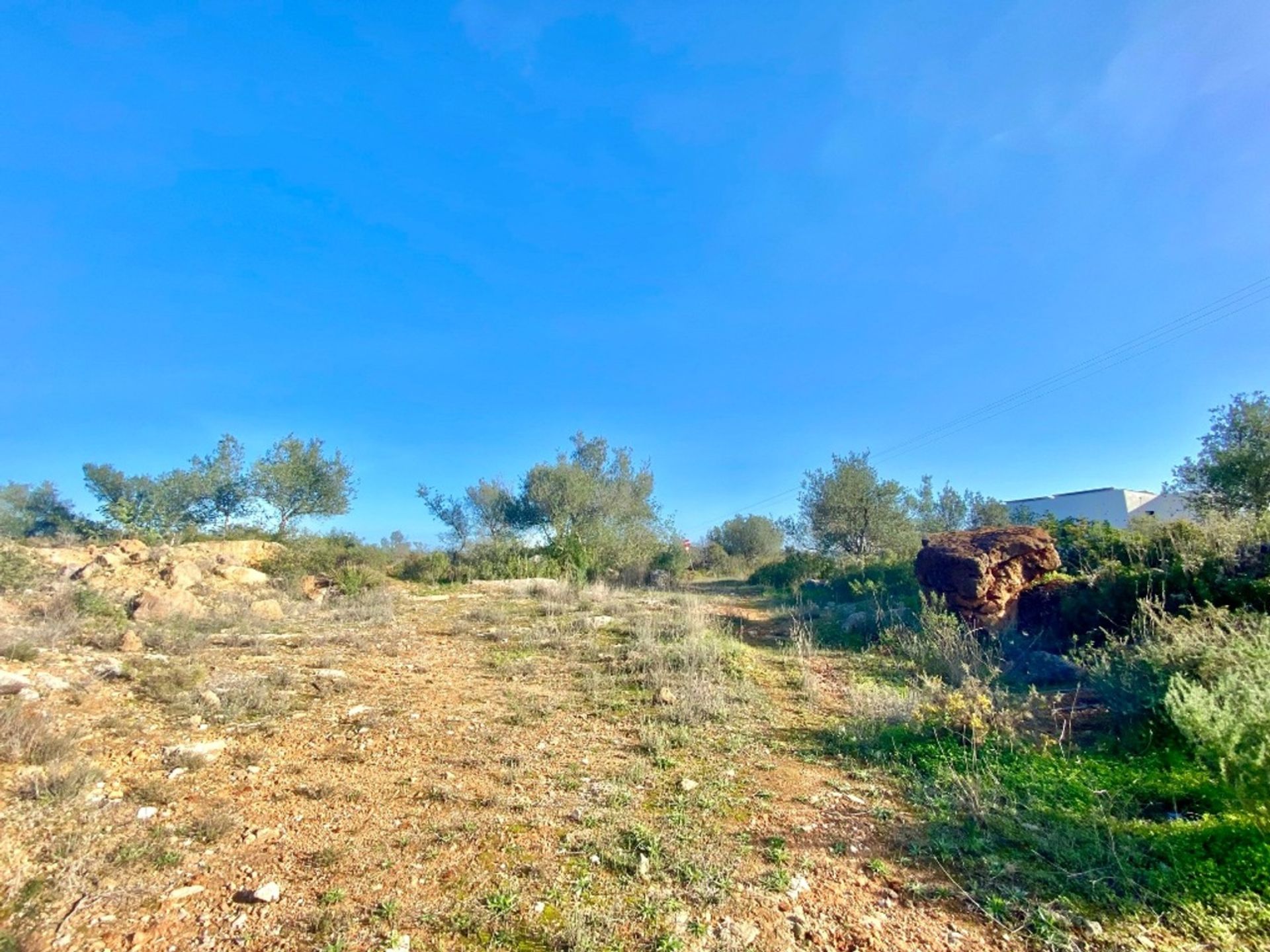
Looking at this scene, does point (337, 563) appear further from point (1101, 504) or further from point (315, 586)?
point (1101, 504)

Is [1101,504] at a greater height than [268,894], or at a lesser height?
greater

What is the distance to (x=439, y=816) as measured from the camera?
3457mm

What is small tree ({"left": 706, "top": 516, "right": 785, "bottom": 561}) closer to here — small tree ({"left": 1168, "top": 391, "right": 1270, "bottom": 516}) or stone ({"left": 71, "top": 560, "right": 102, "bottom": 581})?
small tree ({"left": 1168, "top": 391, "right": 1270, "bottom": 516})

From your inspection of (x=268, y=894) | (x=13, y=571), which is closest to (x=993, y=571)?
(x=268, y=894)

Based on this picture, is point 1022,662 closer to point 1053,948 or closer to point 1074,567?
point 1074,567

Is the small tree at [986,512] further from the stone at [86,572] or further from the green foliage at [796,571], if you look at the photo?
the stone at [86,572]

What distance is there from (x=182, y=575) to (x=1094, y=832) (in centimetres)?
1506

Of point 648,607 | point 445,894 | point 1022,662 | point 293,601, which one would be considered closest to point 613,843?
point 445,894

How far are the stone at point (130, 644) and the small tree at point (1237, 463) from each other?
23.0 meters

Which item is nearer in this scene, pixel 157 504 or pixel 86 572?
pixel 86 572

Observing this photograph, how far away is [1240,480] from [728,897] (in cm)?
2205

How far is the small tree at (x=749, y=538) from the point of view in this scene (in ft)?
109

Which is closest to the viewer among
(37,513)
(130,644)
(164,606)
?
(130,644)

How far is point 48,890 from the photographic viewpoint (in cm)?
255
